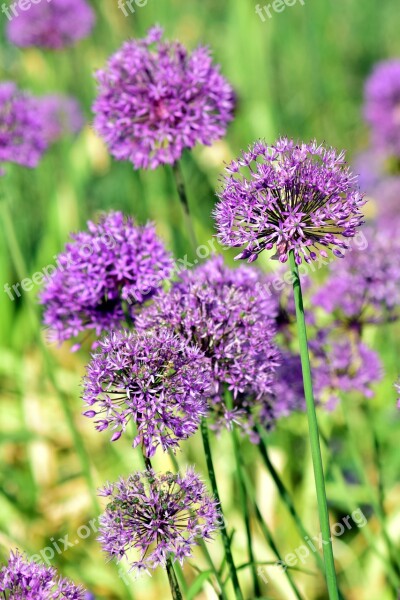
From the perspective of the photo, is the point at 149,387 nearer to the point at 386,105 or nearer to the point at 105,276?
the point at 105,276

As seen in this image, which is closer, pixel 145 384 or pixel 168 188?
pixel 145 384

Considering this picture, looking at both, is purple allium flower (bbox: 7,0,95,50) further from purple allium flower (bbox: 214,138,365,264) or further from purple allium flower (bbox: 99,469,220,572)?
purple allium flower (bbox: 99,469,220,572)

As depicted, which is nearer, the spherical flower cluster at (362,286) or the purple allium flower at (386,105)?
the spherical flower cluster at (362,286)

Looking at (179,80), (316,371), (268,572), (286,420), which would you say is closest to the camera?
(179,80)

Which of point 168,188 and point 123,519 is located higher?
point 168,188

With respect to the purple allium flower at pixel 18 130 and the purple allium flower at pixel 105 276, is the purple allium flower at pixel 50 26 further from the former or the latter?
the purple allium flower at pixel 105 276

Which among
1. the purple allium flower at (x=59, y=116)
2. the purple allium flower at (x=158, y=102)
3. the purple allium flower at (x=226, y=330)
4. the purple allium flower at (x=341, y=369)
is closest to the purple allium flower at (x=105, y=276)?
the purple allium flower at (x=226, y=330)

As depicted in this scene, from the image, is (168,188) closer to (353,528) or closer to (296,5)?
(353,528)

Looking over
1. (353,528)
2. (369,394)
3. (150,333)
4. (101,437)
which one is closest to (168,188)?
(101,437)
